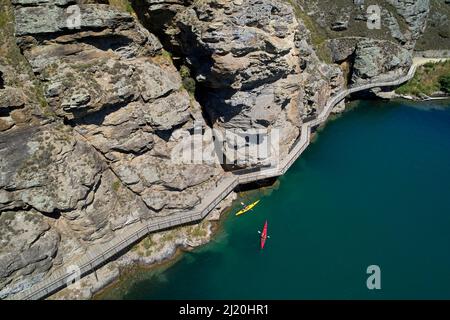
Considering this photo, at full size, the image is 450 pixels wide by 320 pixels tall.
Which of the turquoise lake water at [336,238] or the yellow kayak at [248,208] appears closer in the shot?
the turquoise lake water at [336,238]

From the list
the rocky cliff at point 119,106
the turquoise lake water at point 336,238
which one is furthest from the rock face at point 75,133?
the turquoise lake water at point 336,238

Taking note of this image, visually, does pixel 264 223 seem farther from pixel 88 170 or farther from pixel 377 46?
pixel 377 46

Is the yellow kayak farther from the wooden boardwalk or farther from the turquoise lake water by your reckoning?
the wooden boardwalk

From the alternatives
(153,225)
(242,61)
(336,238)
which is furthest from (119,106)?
(336,238)

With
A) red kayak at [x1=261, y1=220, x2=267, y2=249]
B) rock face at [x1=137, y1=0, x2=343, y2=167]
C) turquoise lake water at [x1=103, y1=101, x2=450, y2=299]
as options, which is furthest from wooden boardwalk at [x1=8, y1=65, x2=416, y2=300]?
red kayak at [x1=261, y1=220, x2=267, y2=249]

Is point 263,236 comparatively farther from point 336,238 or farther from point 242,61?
point 242,61

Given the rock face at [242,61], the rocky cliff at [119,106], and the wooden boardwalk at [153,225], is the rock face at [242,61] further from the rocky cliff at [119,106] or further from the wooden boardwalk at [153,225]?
the wooden boardwalk at [153,225]
